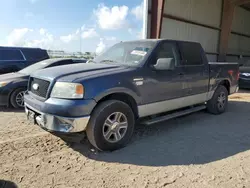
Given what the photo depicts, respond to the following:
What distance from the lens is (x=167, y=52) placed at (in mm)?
4742

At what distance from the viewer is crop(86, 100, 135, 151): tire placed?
355 cm

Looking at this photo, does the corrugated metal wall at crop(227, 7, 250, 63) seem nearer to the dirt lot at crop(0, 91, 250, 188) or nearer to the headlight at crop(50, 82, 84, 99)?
the dirt lot at crop(0, 91, 250, 188)

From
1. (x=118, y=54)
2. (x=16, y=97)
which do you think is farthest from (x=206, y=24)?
(x=16, y=97)

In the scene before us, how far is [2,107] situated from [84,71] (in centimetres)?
430

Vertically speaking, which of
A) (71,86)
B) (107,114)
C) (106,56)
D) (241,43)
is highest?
(241,43)

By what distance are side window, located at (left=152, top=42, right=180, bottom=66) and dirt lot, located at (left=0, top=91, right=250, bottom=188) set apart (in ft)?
4.94

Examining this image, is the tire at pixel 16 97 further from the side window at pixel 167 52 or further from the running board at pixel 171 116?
the side window at pixel 167 52

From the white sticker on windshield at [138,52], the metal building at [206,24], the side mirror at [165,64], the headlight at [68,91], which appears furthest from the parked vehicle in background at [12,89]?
the metal building at [206,24]

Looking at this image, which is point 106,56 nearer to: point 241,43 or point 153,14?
point 153,14

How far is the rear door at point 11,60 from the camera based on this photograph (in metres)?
8.69

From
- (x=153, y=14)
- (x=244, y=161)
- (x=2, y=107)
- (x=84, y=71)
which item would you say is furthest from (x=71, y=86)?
(x=153, y=14)

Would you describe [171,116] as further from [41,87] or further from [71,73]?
[41,87]

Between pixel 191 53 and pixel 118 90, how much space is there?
2.44 metres

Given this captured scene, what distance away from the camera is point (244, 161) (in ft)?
11.6
